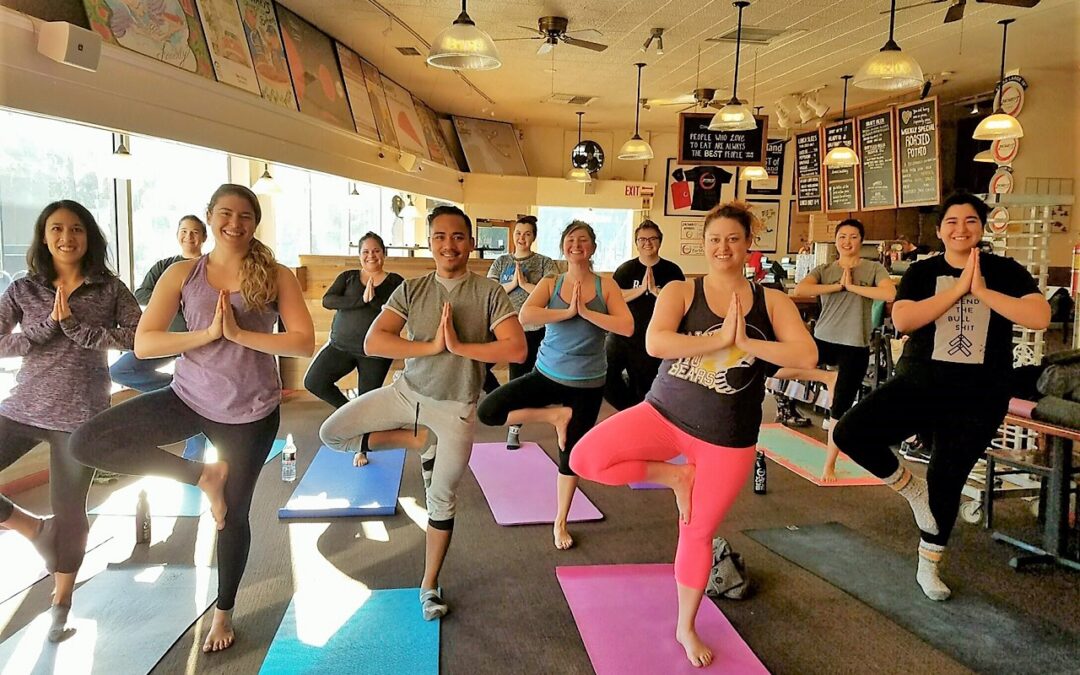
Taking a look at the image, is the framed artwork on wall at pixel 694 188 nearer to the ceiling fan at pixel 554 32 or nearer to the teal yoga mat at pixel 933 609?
the ceiling fan at pixel 554 32

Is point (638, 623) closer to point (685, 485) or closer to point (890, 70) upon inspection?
point (685, 485)

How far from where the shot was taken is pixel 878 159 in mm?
8641

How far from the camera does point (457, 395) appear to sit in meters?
2.68

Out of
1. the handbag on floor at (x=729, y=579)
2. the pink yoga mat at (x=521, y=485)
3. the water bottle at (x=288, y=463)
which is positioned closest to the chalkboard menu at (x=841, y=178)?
the pink yoga mat at (x=521, y=485)

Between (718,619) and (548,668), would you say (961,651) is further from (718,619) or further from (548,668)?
(548,668)

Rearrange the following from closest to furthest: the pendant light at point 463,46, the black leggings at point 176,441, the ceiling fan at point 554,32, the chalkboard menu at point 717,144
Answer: the black leggings at point 176,441 → the pendant light at point 463,46 → the ceiling fan at point 554,32 → the chalkboard menu at point 717,144

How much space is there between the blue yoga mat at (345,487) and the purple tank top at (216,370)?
1603 mm

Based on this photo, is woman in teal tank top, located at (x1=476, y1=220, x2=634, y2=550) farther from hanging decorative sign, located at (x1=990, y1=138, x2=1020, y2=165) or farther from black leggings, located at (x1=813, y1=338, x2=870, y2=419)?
hanging decorative sign, located at (x1=990, y1=138, x2=1020, y2=165)

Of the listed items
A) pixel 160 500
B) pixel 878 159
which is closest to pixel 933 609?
pixel 160 500

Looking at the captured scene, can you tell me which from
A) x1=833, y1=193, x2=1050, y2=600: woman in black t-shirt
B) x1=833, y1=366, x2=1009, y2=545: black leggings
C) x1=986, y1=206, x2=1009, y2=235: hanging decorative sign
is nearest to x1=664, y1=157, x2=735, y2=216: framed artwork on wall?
x1=986, y1=206, x2=1009, y2=235: hanging decorative sign

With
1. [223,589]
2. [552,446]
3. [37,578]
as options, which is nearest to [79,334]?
[223,589]

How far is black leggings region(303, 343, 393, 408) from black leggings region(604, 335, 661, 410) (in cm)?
151

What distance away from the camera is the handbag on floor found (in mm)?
3025

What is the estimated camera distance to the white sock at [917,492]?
301cm
